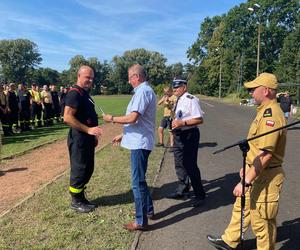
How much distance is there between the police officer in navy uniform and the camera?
651 cm

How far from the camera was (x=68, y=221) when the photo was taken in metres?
5.76

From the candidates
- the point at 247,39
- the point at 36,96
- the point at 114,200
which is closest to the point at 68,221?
the point at 114,200

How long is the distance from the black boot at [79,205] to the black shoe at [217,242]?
199 cm

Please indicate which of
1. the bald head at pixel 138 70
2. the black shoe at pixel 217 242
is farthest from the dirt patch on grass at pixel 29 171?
the black shoe at pixel 217 242

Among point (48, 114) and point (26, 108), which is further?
point (48, 114)

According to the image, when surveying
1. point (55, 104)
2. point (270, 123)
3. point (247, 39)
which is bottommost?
point (55, 104)

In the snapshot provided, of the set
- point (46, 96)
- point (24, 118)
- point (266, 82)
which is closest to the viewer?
point (266, 82)

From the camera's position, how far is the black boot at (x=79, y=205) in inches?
244

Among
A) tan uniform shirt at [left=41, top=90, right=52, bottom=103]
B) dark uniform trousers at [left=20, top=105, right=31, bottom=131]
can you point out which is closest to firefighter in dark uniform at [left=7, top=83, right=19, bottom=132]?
dark uniform trousers at [left=20, top=105, right=31, bottom=131]

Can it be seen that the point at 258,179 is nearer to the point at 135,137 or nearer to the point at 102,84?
the point at 135,137

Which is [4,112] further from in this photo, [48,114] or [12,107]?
[48,114]

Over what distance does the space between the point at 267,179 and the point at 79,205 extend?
313 cm

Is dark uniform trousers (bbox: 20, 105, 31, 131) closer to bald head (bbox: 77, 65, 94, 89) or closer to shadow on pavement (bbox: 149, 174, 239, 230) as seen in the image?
shadow on pavement (bbox: 149, 174, 239, 230)

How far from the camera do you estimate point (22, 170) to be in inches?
360
